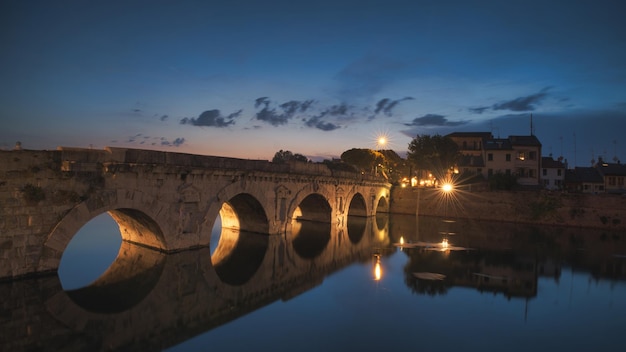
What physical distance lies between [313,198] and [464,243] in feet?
47.9

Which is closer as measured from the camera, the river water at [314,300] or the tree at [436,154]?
the river water at [314,300]

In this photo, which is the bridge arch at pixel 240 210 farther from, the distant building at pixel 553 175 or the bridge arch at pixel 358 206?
the distant building at pixel 553 175

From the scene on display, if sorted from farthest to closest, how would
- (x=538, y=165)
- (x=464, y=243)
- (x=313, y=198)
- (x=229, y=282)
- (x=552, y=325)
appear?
(x=538, y=165) < (x=313, y=198) < (x=464, y=243) < (x=229, y=282) < (x=552, y=325)

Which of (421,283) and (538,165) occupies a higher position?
(538,165)

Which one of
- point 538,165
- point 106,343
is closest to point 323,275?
point 106,343

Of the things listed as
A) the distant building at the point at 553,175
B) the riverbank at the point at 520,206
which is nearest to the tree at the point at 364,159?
the riverbank at the point at 520,206

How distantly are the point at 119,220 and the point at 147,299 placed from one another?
→ 30.5ft

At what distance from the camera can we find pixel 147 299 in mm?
15477

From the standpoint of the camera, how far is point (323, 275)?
2131 cm

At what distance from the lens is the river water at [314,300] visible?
12.6 m

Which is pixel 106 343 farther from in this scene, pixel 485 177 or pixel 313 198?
pixel 485 177

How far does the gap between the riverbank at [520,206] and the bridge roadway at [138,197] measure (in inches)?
1111

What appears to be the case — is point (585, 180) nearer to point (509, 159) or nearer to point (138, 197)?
point (509, 159)

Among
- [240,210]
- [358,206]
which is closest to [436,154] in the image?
[358,206]
